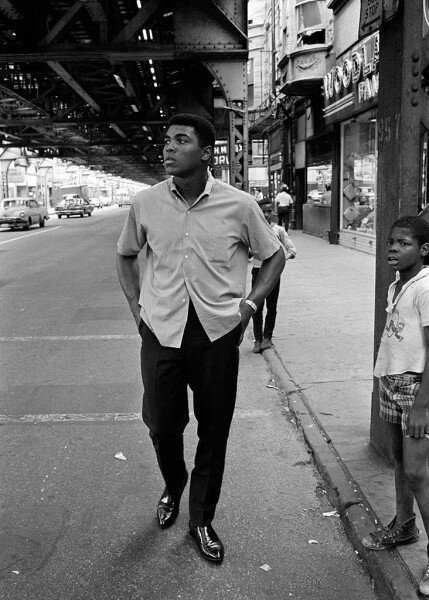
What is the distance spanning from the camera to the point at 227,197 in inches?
127

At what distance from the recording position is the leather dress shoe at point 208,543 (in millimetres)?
3316

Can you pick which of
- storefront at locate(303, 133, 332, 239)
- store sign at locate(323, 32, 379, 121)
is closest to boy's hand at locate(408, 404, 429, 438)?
store sign at locate(323, 32, 379, 121)

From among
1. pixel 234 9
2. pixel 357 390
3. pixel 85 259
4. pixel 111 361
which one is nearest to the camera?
pixel 357 390

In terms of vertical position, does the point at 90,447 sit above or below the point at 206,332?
below

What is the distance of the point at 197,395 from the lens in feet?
11.0

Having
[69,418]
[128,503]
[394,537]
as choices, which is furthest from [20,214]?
[394,537]

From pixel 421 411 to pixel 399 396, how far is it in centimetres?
17

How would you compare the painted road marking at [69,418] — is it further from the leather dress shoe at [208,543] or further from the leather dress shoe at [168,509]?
the leather dress shoe at [208,543]

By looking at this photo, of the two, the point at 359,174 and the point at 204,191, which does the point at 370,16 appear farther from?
the point at 359,174

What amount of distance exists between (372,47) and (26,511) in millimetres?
14272

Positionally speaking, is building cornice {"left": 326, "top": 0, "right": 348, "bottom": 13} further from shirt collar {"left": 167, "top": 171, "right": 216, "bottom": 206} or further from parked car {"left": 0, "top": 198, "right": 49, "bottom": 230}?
parked car {"left": 0, "top": 198, "right": 49, "bottom": 230}

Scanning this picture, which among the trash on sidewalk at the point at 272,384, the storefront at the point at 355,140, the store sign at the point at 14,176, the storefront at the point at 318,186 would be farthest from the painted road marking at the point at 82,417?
the store sign at the point at 14,176

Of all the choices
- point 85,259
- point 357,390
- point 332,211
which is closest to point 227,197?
point 357,390

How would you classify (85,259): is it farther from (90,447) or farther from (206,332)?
(206,332)
